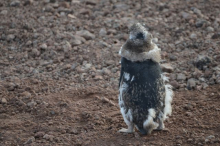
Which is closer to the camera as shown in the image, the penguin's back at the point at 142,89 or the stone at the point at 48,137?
the penguin's back at the point at 142,89

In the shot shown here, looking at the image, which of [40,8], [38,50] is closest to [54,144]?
[38,50]

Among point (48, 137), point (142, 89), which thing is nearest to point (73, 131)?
point (48, 137)

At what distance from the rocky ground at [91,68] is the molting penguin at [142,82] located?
1.18 feet

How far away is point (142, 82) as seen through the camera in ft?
17.9

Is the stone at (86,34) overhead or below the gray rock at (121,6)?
below

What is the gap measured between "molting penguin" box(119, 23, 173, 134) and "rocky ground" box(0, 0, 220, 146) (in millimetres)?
358

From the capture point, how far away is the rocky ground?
19.6 feet

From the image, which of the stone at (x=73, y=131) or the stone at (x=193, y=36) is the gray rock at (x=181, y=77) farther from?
the stone at (x=73, y=131)

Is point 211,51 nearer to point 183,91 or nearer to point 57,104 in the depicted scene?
point 183,91

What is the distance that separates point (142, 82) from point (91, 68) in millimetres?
2645

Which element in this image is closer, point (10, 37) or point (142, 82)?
point (142, 82)

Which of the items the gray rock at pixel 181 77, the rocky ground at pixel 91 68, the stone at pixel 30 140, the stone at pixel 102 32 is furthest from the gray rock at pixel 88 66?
the stone at pixel 30 140

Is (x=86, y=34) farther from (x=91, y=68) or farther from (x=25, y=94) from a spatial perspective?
(x=25, y=94)

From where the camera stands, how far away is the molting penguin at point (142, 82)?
5438 millimetres
